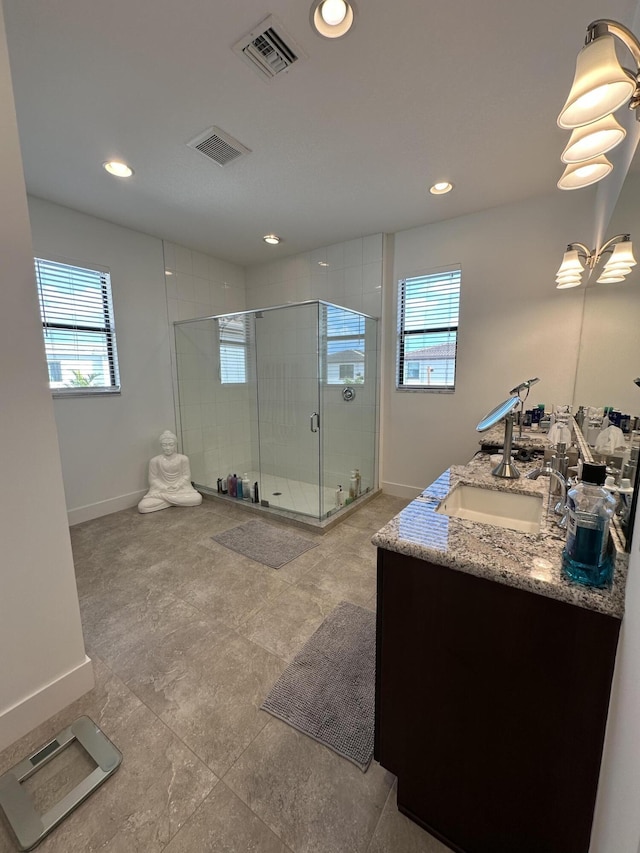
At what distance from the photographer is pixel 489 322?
9.79 feet

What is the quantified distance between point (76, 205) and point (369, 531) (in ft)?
12.2

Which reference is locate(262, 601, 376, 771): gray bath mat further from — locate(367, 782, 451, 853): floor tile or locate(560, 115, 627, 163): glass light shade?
locate(560, 115, 627, 163): glass light shade

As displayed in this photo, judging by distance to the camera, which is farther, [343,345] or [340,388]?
[340,388]

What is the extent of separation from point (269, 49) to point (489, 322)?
7.96 ft

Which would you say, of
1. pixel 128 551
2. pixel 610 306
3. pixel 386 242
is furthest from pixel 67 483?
pixel 610 306

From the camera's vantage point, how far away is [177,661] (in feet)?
5.31

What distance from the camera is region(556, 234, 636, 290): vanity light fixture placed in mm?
1342

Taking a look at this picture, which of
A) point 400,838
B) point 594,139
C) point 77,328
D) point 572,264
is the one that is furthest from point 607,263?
point 77,328

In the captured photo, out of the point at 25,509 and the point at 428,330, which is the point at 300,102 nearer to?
the point at 428,330

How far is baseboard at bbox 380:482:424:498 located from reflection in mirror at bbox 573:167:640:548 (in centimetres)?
171

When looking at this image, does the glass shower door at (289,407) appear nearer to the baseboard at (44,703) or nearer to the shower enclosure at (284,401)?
the shower enclosure at (284,401)

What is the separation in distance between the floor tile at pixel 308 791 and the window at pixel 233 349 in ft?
11.1

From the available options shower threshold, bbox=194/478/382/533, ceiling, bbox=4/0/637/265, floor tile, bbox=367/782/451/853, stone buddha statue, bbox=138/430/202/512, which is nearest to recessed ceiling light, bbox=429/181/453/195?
ceiling, bbox=4/0/637/265

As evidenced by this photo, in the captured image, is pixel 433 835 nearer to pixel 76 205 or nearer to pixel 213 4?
pixel 213 4
